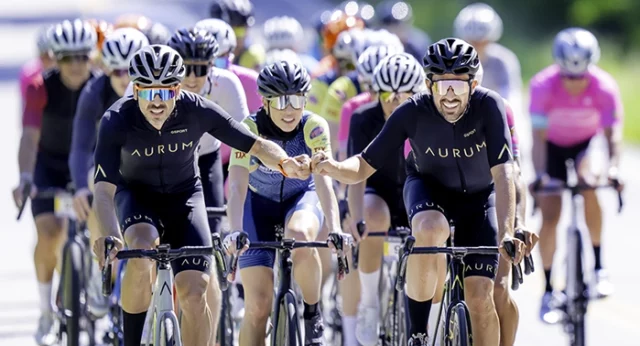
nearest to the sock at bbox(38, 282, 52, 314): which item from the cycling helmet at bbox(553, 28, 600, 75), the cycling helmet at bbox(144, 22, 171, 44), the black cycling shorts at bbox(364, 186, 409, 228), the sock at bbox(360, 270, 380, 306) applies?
the cycling helmet at bbox(144, 22, 171, 44)

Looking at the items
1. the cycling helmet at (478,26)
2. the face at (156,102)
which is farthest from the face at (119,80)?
the cycling helmet at (478,26)

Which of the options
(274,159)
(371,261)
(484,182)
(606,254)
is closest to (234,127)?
(274,159)

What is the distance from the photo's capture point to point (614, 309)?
1273 cm

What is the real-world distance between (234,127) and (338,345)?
2917 mm

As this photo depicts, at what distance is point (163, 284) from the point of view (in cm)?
763

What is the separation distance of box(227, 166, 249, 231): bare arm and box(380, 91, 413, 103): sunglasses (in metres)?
1.57

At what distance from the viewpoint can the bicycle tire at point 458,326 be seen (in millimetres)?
7426

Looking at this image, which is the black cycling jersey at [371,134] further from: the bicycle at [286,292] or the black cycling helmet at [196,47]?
the bicycle at [286,292]

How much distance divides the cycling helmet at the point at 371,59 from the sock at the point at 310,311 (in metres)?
2.35

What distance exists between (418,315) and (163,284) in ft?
4.89

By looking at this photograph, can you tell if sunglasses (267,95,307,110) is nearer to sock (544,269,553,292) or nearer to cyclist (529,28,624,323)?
cyclist (529,28,624,323)

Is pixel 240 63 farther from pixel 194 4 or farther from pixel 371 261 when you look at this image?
pixel 194 4

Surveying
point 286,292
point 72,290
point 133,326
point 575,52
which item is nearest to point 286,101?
point 286,292

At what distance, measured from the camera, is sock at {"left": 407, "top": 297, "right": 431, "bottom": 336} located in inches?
316
